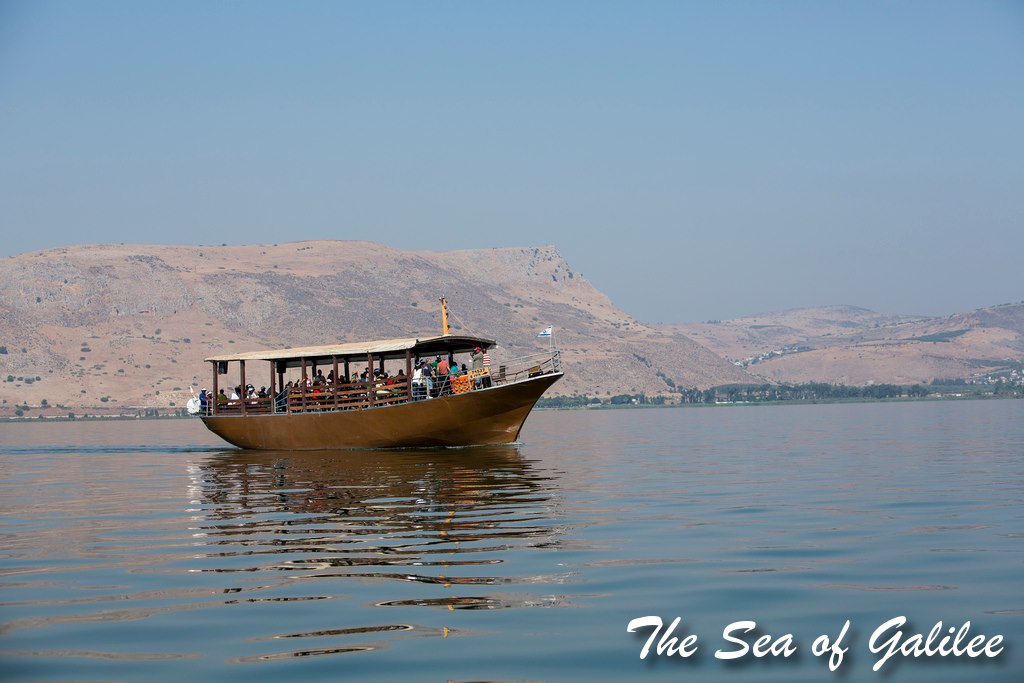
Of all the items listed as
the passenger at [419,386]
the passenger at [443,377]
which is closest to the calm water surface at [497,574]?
the passenger at [443,377]

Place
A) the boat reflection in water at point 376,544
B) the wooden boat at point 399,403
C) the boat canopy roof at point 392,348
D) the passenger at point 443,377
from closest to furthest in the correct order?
the boat reflection in water at point 376,544 → the wooden boat at point 399,403 → the boat canopy roof at point 392,348 → the passenger at point 443,377

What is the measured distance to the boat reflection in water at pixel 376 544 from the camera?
12.2 metres

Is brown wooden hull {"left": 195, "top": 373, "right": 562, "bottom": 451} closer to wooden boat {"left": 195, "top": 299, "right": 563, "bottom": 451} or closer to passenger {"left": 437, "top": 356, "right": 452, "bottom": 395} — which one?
wooden boat {"left": 195, "top": 299, "right": 563, "bottom": 451}

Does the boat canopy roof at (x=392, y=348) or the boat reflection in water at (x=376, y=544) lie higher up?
the boat canopy roof at (x=392, y=348)

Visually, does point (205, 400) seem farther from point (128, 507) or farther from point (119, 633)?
point (119, 633)

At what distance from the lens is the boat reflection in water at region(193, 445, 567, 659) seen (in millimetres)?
12188

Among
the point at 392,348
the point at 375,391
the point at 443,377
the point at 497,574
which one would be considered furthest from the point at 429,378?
the point at 497,574

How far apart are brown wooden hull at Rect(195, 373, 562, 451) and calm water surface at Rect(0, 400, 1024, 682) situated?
1116cm

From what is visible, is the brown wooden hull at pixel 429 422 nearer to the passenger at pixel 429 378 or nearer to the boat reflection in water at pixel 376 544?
the passenger at pixel 429 378

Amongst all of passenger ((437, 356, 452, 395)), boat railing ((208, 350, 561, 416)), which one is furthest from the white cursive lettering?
passenger ((437, 356, 452, 395))

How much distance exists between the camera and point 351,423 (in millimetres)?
41438

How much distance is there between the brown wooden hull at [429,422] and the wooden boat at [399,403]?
0.10ft

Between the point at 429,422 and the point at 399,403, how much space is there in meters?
1.19

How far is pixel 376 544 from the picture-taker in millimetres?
16625
